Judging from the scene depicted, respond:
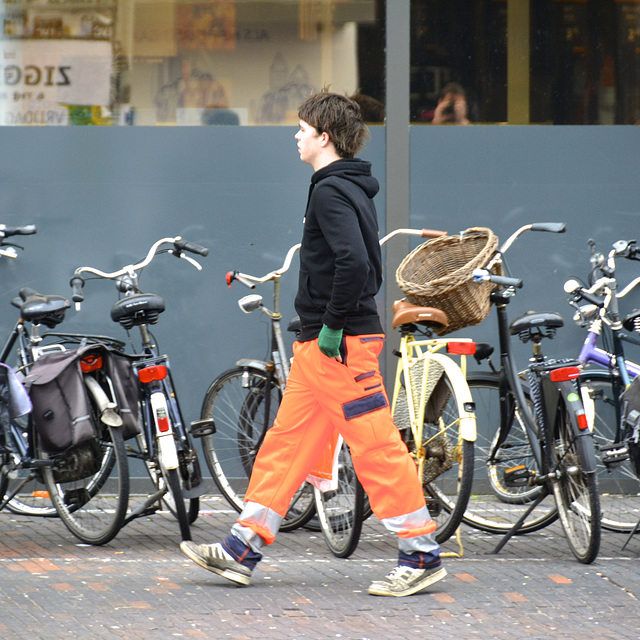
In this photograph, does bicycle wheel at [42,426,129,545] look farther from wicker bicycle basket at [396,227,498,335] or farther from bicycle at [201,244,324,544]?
wicker bicycle basket at [396,227,498,335]

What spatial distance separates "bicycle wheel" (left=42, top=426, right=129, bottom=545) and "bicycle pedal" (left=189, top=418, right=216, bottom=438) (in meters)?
0.43

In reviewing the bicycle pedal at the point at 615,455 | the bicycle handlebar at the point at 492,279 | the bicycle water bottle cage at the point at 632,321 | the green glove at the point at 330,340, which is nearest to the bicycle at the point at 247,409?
the bicycle handlebar at the point at 492,279

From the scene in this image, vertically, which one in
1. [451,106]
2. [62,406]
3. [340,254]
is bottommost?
[62,406]

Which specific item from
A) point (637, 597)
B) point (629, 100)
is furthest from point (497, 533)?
point (629, 100)

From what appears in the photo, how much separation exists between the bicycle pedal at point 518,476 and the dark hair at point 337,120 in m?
1.83

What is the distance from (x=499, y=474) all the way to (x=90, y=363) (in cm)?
221

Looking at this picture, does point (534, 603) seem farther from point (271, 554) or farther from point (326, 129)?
point (326, 129)

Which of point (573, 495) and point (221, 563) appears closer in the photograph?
point (221, 563)

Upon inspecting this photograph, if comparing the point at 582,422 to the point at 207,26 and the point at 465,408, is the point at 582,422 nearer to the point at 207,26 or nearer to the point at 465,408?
the point at 465,408

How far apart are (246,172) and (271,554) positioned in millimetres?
2437

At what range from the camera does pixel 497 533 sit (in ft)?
18.1

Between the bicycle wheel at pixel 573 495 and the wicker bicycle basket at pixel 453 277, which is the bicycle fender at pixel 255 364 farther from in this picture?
the bicycle wheel at pixel 573 495

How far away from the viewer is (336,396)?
4375mm

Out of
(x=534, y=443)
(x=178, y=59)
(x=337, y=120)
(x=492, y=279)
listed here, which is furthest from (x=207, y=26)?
(x=534, y=443)
